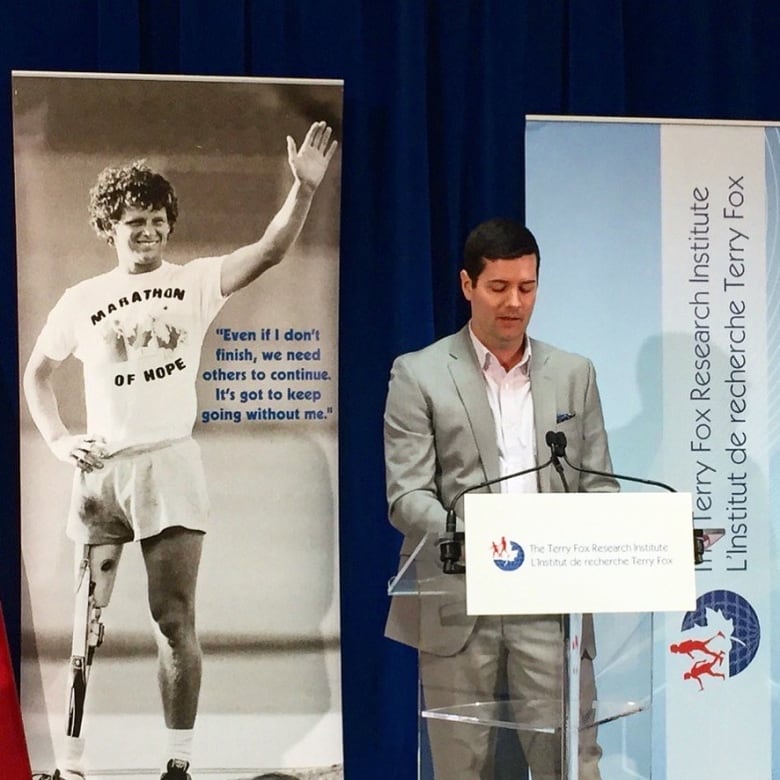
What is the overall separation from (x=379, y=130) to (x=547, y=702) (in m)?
2.00

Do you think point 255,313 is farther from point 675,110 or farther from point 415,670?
point 675,110

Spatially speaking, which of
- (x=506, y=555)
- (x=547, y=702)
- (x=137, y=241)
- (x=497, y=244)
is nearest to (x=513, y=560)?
(x=506, y=555)

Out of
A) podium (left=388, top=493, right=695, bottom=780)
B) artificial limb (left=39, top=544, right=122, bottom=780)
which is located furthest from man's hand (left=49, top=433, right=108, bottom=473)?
podium (left=388, top=493, right=695, bottom=780)

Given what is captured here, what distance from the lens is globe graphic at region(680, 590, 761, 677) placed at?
3.47 meters

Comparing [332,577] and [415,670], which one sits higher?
[332,577]

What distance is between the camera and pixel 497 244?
311 centimetres

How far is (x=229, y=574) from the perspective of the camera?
3396 mm

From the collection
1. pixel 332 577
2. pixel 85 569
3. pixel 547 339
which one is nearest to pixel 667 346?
pixel 547 339

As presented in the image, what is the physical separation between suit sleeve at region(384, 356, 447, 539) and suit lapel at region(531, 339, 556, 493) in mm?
285

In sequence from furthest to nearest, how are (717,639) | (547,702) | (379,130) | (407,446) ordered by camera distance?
(379,130) → (717,639) → (407,446) → (547,702)

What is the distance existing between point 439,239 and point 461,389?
0.75 metres

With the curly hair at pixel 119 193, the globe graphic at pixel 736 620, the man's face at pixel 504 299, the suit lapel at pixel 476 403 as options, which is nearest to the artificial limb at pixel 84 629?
the curly hair at pixel 119 193

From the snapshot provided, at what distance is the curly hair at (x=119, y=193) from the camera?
11.1 ft

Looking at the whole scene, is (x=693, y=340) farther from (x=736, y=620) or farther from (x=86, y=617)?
(x=86, y=617)
